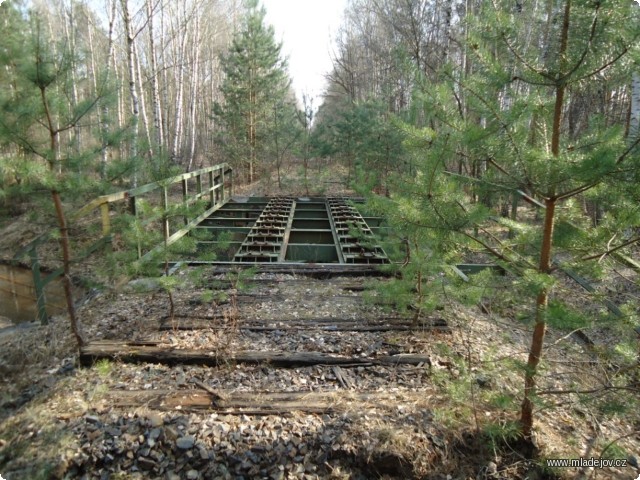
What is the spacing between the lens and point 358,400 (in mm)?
2617

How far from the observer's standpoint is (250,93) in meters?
14.5

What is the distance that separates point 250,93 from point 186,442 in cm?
1413

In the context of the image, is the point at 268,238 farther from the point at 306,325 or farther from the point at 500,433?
the point at 500,433

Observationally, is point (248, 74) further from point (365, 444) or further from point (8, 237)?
point (365, 444)

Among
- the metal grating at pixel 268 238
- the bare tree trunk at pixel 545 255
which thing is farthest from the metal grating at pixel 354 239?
the bare tree trunk at pixel 545 255

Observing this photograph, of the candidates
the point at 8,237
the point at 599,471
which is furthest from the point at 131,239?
the point at 8,237

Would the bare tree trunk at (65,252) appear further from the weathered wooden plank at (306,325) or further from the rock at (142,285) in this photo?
the weathered wooden plank at (306,325)

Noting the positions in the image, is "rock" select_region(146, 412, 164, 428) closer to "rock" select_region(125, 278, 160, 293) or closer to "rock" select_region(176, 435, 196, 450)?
"rock" select_region(176, 435, 196, 450)

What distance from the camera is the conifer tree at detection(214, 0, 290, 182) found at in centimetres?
1425

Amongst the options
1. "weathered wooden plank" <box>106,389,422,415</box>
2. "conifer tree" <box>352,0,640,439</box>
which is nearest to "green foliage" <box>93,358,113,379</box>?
"weathered wooden plank" <box>106,389,422,415</box>

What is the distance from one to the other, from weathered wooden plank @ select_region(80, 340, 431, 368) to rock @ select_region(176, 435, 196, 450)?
77 centimetres

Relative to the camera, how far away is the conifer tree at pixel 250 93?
14.2 meters

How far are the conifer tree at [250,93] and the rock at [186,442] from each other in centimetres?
1349

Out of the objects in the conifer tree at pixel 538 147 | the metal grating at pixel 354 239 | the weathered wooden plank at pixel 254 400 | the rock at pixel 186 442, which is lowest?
the rock at pixel 186 442
